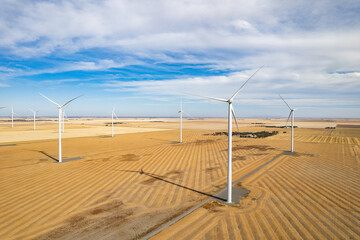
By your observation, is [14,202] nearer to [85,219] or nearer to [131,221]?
[85,219]

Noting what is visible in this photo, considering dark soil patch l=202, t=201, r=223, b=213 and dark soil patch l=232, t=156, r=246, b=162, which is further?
dark soil patch l=232, t=156, r=246, b=162

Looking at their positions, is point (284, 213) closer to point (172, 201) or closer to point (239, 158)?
point (172, 201)

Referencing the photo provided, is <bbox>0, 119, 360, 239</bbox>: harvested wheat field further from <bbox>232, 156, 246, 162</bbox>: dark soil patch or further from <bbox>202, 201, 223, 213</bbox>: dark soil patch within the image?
<bbox>232, 156, 246, 162</bbox>: dark soil patch

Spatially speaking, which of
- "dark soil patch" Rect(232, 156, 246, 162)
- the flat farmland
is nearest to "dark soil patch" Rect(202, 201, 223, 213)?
the flat farmland

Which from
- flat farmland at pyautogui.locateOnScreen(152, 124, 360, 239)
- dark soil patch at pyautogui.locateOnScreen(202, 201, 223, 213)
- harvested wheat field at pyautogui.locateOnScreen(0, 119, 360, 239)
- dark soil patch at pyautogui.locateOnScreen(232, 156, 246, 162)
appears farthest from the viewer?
dark soil patch at pyautogui.locateOnScreen(232, 156, 246, 162)

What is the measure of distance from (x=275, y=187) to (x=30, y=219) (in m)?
11.7

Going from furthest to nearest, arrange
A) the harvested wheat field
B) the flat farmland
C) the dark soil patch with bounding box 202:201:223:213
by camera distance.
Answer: the dark soil patch with bounding box 202:201:223:213 < the harvested wheat field < the flat farmland

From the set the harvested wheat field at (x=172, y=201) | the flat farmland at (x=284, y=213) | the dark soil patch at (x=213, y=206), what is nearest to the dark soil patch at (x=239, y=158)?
the harvested wheat field at (x=172, y=201)

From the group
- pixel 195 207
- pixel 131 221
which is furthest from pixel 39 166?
pixel 195 207

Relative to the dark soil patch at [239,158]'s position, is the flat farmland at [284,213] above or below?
above

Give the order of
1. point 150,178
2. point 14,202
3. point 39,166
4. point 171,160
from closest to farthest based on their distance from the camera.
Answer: point 14,202 < point 150,178 < point 39,166 < point 171,160

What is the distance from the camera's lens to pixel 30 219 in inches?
308

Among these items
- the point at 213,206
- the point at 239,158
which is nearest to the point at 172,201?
the point at 213,206

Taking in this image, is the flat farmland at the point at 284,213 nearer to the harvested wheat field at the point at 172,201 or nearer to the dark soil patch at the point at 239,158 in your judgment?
the harvested wheat field at the point at 172,201
